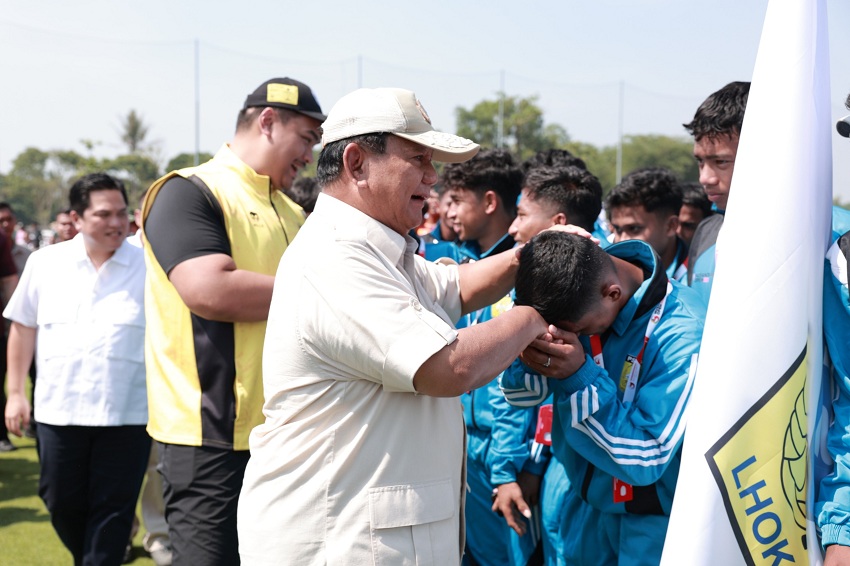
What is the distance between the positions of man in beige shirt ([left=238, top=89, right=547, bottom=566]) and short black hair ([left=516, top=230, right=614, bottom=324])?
0.53 feet

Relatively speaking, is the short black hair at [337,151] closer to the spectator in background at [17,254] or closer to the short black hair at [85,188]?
the short black hair at [85,188]

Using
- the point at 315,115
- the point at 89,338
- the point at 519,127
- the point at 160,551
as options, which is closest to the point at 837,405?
the point at 315,115

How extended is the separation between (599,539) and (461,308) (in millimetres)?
971

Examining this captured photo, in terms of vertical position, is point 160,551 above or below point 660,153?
below

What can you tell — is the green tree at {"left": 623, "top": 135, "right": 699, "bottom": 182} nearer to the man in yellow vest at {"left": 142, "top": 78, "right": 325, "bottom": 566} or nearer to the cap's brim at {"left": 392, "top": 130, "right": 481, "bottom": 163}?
the man in yellow vest at {"left": 142, "top": 78, "right": 325, "bottom": 566}

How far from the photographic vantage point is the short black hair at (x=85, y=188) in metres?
4.62

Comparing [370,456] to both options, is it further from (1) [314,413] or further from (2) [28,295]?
(2) [28,295]

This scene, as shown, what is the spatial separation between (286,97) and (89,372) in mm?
2070

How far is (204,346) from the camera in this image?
3037 mm

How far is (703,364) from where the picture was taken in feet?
6.65

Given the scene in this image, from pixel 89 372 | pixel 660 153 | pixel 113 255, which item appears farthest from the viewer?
pixel 660 153

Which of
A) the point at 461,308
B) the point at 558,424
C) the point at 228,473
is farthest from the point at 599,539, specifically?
the point at 228,473

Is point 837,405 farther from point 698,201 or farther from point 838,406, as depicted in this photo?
point 698,201

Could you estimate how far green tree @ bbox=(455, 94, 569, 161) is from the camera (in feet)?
84.3
